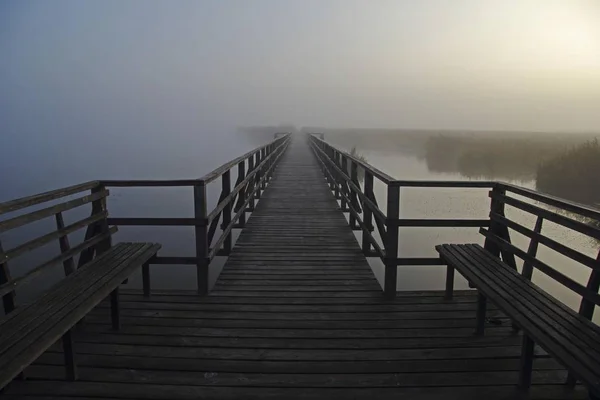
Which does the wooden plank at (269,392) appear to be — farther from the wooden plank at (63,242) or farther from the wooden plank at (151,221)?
the wooden plank at (151,221)

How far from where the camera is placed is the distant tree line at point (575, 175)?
18.0m

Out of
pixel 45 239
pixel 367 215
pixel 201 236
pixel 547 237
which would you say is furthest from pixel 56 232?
pixel 367 215

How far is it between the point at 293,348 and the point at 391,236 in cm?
146

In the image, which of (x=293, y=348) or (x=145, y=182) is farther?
(x=145, y=182)

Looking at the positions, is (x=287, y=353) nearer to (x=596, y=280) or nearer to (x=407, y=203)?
(x=596, y=280)

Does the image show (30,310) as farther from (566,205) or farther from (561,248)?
(566,205)

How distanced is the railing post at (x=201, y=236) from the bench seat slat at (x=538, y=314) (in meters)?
2.21

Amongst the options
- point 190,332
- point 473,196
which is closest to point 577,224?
point 190,332

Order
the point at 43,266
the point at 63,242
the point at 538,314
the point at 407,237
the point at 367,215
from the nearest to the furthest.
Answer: the point at 538,314
the point at 43,266
the point at 63,242
the point at 367,215
the point at 407,237

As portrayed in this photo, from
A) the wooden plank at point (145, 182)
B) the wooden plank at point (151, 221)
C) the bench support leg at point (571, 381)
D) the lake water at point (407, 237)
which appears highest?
the wooden plank at point (145, 182)

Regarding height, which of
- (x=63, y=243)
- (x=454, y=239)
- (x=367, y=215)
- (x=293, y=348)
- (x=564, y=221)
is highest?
(x=564, y=221)

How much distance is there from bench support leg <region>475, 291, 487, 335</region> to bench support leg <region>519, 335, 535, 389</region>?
64 centimetres

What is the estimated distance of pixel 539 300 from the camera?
2896 mm

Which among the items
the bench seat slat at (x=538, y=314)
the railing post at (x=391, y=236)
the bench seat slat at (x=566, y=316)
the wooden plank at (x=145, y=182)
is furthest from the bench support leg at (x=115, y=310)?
the bench seat slat at (x=566, y=316)
